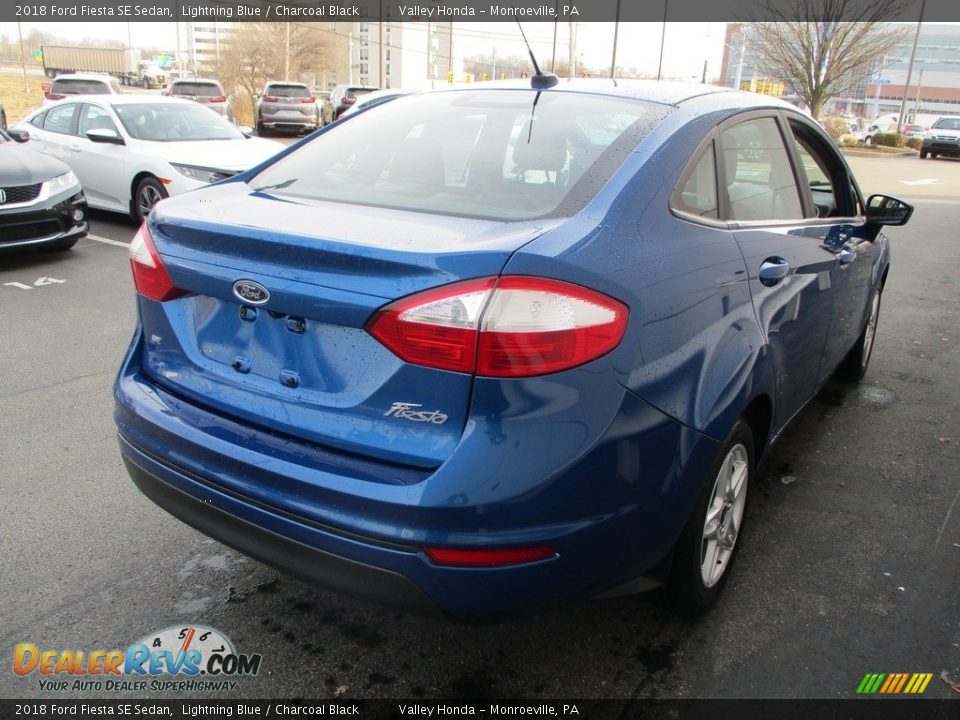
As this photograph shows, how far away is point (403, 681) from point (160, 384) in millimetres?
1143

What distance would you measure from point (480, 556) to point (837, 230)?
2.55 metres

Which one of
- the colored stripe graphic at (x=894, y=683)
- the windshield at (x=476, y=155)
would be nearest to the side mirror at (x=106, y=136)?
the windshield at (x=476, y=155)

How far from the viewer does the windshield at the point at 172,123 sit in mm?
9639

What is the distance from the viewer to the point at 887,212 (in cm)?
396

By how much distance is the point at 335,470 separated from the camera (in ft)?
6.34

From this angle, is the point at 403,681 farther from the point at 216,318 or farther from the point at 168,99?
the point at 168,99

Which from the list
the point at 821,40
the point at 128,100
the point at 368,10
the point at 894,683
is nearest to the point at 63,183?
the point at 128,100

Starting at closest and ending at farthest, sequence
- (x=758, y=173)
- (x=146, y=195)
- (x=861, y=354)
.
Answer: (x=758, y=173) < (x=861, y=354) < (x=146, y=195)

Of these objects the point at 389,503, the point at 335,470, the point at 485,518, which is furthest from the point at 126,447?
the point at 485,518

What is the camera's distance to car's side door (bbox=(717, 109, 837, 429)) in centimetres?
268

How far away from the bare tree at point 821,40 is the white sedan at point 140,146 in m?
29.5

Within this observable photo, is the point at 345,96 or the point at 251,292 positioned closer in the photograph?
the point at 251,292

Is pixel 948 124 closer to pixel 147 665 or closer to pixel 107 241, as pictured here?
pixel 107 241

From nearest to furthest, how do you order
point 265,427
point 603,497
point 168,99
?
point 603,497, point 265,427, point 168,99
